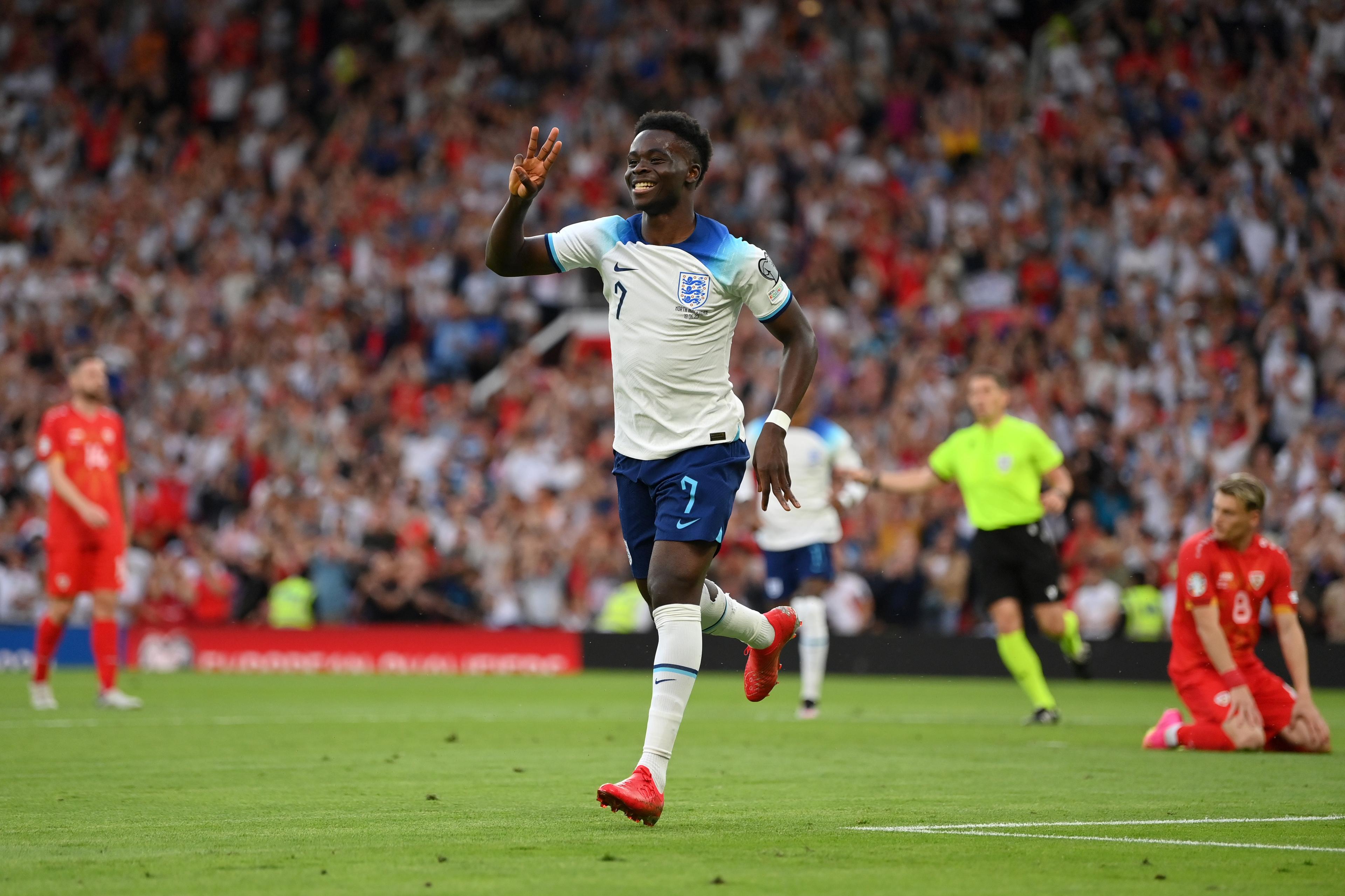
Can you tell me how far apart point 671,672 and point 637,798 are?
0.63 m

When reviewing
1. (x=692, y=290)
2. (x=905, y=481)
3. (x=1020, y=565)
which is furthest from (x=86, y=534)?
(x=692, y=290)

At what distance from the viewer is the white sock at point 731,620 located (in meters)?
7.09

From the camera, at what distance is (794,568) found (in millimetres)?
13867

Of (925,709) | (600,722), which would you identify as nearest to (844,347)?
(925,709)

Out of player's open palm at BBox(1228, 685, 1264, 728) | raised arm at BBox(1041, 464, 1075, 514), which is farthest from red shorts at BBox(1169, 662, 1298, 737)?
raised arm at BBox(1041, 464, 1075, 514)

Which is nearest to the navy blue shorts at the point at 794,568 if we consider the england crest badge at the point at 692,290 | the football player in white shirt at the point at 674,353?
the football player in white shirt at the point at 674,353

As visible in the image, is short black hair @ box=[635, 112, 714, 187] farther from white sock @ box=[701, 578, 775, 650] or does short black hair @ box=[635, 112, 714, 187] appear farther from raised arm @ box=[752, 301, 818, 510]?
white sock @ box=[701, 578, 775, 650]

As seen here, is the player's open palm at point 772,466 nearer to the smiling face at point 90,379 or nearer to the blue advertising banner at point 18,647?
the smiling face at point 90,379

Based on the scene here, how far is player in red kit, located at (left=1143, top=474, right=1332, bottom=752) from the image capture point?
9.94 meters

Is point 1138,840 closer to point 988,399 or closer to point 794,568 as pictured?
point 988,399

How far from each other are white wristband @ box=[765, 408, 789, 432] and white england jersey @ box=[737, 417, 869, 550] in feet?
21.9

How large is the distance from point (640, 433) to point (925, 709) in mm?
8162

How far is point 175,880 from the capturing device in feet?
16.4

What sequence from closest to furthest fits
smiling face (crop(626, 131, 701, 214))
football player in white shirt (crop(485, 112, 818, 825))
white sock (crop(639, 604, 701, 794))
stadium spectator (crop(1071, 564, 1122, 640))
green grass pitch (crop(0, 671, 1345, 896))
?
green grass pitch (crop(0, 671, 1345, 896)), white sock (crop(639, 604, 701, 794)), football player in white shirt (crop(485, 112, 818, 825)), smiling face (crop(626, 131, 701, 214)), stadium spectator (crop(1071, 564, 1122, 640))
